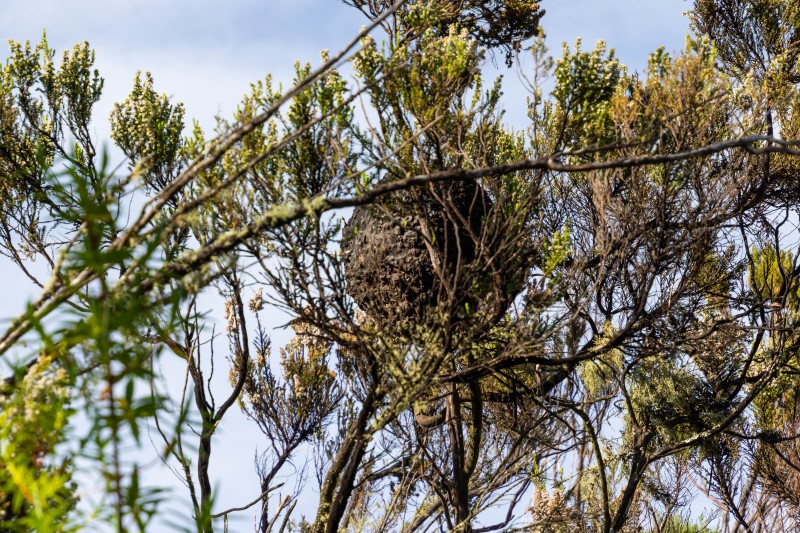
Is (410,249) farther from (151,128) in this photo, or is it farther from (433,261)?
(151,128)

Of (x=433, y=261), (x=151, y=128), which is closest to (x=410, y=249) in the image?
(x=433, y=261)

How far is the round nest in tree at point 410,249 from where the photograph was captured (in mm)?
4316

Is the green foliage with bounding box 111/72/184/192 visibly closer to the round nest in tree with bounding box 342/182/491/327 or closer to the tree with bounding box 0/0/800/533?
the tree with bounding box 0/0/800/533

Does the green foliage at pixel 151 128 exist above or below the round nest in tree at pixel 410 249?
above

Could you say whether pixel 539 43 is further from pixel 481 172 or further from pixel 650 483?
pixel 650 483

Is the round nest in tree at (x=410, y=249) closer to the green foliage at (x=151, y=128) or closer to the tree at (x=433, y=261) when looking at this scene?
the tree at (x=433, y=261)

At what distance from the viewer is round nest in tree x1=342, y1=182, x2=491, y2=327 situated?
4316 mm

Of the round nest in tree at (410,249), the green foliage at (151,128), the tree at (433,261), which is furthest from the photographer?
the green foliage at (151,128)

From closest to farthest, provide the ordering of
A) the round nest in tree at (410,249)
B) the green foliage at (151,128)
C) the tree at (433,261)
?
1. the tree at (433,261)
2. the round nest in tree at (410,249)
3. the green foliage at (151,128)

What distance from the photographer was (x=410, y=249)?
4.36 m

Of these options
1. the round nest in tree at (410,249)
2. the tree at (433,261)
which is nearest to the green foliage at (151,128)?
the tree at (433,261)

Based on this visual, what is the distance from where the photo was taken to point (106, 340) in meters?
1.13

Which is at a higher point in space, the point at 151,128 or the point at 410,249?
the point at 151,128

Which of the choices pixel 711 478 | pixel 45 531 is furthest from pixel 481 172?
pixel 711 478
